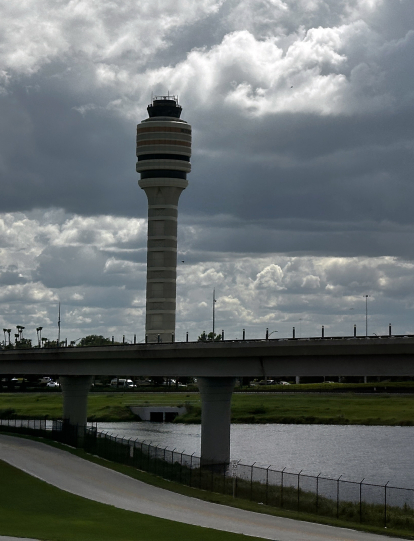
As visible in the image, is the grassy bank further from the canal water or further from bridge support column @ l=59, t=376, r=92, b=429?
bridge support column @ l=59, t=376, r=92, b=429

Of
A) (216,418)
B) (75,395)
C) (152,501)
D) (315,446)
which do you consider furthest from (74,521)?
(75,395)

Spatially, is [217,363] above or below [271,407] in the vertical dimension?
above

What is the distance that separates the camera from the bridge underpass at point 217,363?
64125 millimetres

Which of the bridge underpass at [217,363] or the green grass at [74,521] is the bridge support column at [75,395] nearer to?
the bridge underpass at [217,363]

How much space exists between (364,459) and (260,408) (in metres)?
58.4

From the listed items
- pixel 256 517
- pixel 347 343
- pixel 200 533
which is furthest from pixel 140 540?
pixel 347 343

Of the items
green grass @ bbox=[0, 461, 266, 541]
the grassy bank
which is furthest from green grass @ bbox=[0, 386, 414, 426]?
green grass @ bbox=[0, 461, 266, 541]

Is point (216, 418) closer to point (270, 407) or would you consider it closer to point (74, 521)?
point (74, 521)

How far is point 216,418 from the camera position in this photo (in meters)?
79.6

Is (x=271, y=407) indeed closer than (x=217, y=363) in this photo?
No

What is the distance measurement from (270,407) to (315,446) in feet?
153

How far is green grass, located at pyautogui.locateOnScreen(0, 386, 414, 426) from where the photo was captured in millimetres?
134000

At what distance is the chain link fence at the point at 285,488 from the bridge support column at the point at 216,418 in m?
2.19

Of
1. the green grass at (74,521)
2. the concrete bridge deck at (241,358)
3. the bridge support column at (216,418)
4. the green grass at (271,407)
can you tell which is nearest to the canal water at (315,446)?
the bridge support column at (216,418)
